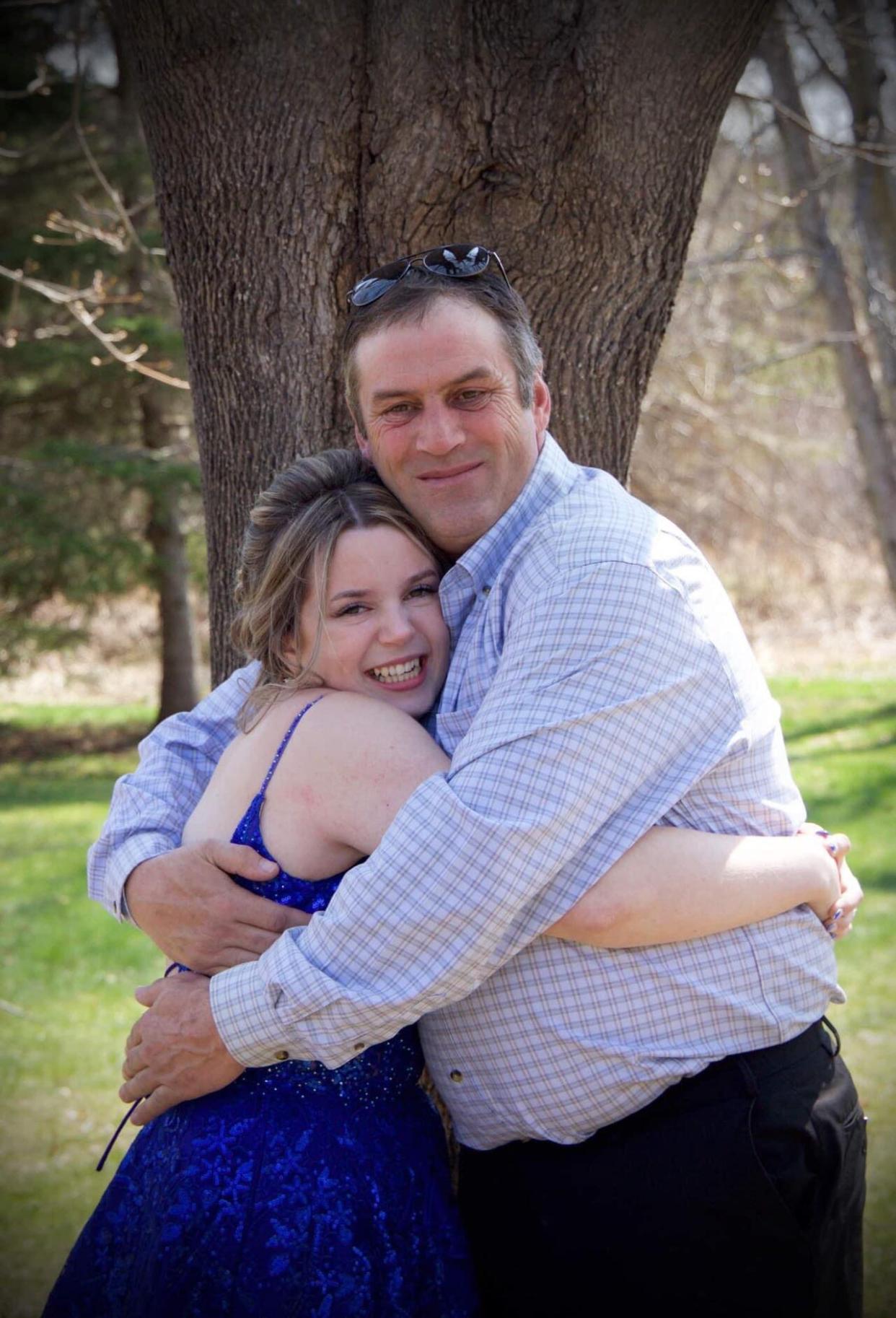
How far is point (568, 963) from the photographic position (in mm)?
1983

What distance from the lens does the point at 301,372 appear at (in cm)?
299

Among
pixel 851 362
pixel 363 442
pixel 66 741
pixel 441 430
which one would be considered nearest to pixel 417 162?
pixel 363 442

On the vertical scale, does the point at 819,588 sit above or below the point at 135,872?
below

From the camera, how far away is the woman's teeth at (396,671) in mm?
2350

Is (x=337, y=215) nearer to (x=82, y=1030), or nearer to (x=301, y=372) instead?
(x=301, y=372)

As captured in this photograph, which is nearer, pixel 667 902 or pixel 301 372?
pixel 667 902

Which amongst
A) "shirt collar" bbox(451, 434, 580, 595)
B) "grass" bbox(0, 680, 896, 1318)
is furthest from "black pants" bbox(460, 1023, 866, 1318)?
"grass" bbox(0, 680, 896, 1318)

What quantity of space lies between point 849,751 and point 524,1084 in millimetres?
9132

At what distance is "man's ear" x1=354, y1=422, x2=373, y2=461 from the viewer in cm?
257

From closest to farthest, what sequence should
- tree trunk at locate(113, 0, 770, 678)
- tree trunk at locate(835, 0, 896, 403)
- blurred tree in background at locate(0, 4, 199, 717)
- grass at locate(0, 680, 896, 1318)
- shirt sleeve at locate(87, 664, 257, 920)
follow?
1. shirt sleeve at locate(87, 664, 257, 920)
2. tree trunk at locate(113, 0, 770, 678)
3. grass at locate(0, 680, 896, 1318)
4. tree trunk at locate(835, 0, 896, 403)
5. blurred tree in background at locate(0, 4, 199, 717)

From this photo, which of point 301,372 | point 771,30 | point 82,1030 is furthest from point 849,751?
point 301,372

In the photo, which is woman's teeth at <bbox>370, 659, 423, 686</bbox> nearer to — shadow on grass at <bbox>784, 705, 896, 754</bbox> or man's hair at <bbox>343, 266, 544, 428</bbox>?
man's hair at <bbox>343, 266, 544, 428</bbox>

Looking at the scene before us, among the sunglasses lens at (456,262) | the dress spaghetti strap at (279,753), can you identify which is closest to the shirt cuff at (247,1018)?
the dress spaghetti strap at (279,753)

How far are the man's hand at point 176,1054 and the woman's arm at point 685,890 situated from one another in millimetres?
625
